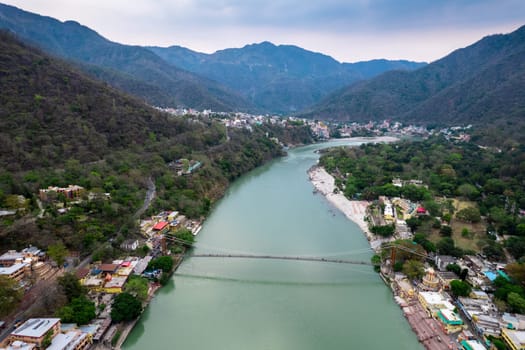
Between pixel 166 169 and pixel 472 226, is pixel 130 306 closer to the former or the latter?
pixel 166 169

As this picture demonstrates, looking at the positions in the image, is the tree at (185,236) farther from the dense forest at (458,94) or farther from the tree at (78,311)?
the dense forest at (458,94)

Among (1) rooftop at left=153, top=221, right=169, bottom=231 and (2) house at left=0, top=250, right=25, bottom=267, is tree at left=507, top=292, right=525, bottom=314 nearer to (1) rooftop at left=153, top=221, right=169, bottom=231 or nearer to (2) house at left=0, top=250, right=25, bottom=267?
(1) rooftop at left=153, top=221, right=169, bottom=231

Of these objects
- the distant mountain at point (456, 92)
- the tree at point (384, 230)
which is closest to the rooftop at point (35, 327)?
the tree at point (384, 230)

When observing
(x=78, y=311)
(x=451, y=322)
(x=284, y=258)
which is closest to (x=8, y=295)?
(x=78, y=311)

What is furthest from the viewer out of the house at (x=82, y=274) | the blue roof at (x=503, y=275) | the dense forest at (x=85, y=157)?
the dense forest at (x=85, y=157)

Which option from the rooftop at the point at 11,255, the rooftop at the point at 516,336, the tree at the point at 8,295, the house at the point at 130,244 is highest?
the rooftop at the point at 11,255

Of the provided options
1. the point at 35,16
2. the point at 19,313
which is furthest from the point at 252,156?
the point at 35,16

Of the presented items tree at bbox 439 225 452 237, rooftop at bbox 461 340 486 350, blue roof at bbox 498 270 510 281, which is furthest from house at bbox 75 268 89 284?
tree at bbox 439 225 452 237

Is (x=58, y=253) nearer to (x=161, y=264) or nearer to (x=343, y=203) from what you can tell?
(x=161, y=264)
